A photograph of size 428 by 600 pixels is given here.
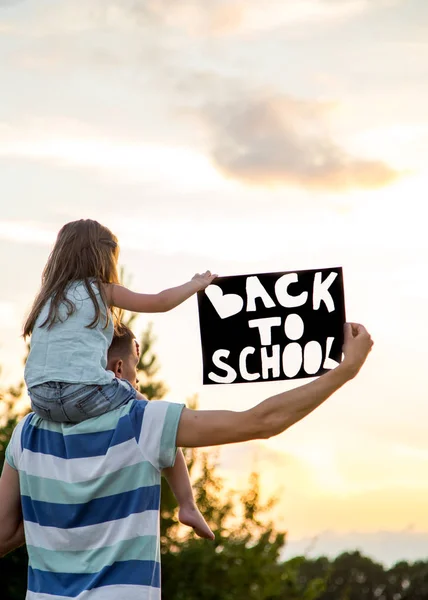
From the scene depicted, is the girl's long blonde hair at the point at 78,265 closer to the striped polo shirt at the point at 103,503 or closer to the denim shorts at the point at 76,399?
the denim shorts at the point at 76,399

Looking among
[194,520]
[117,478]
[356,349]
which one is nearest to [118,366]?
[194,520]

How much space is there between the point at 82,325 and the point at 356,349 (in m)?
0.80

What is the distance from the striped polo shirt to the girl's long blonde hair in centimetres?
36

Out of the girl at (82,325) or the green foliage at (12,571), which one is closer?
the girl at (82,325)

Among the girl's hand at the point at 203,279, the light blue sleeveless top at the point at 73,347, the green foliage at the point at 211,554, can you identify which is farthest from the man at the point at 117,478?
the green foliage at the point at 211,554

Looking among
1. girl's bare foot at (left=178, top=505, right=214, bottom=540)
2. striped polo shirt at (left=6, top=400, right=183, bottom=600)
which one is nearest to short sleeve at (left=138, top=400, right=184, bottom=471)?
striped polo shirt at (left=6, top=400, right=183, bottom=600)

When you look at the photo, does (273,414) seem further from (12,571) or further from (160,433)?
(12,571)

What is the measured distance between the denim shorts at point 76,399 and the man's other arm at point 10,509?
0.95ft

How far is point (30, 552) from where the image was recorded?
2.89 metres

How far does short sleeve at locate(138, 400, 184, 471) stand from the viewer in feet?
8.86

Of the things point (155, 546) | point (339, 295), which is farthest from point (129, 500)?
point (339, 295)

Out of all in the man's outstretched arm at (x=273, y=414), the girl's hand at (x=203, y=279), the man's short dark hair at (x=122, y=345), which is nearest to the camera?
the man's outstretched arm at (x=273, y=414)

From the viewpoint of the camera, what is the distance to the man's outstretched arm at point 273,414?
2.62 meters

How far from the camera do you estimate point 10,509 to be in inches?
119
